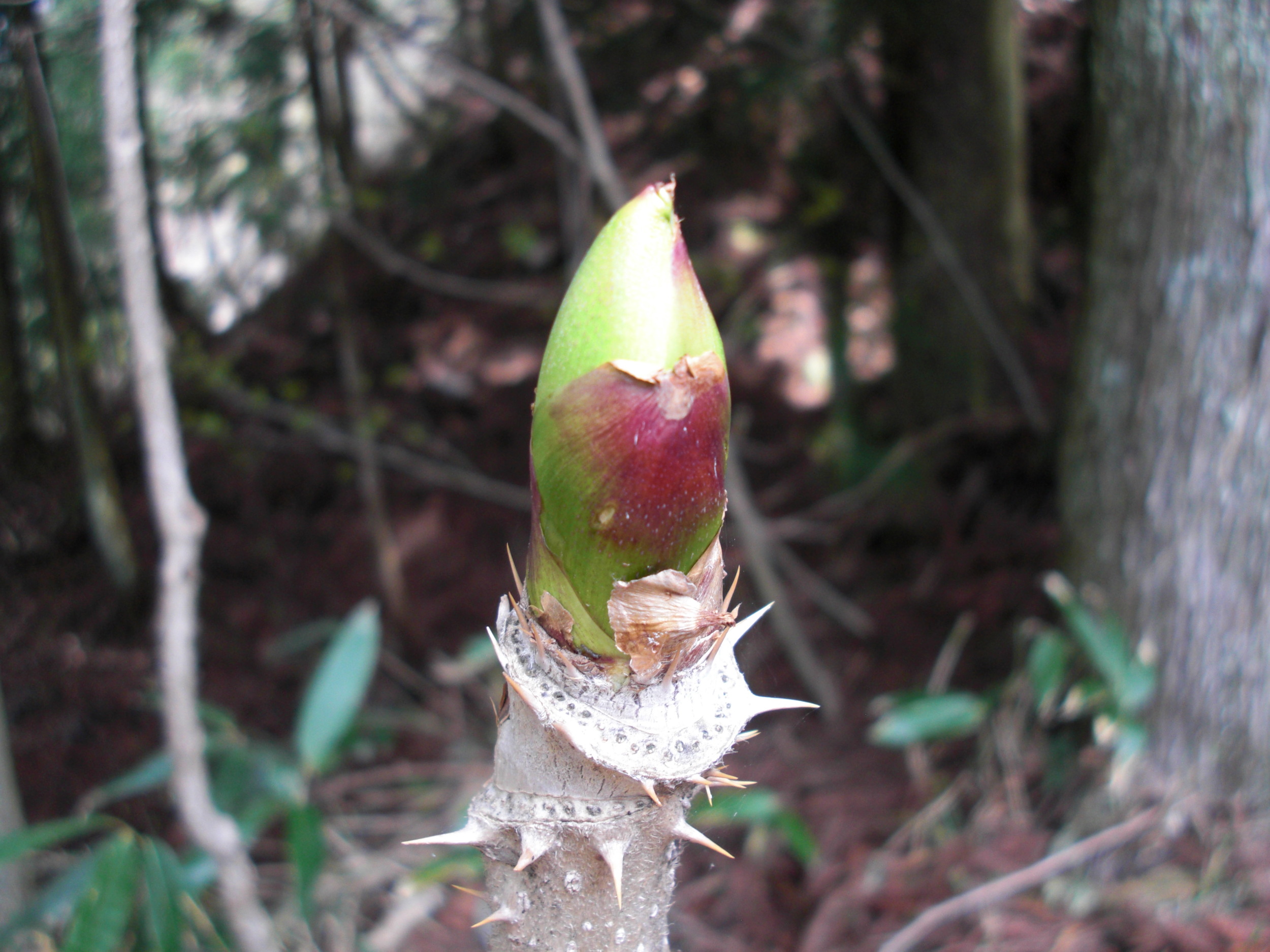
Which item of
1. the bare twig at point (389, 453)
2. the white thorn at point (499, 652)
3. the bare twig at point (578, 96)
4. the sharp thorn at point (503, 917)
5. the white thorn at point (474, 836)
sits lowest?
the bare twig at point (389, 453)

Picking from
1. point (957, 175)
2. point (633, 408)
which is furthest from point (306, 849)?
point (957, 175)

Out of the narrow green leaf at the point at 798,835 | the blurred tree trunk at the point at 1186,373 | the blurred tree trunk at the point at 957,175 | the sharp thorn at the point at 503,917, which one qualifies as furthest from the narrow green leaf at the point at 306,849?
the blurred tree trunk at the point at 957,175

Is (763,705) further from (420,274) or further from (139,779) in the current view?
(420,274)

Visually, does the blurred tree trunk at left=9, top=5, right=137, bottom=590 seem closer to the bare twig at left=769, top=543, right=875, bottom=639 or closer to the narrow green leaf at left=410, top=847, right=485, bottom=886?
the narrow green leaf at left=410, top=847, right=485, bottom=886

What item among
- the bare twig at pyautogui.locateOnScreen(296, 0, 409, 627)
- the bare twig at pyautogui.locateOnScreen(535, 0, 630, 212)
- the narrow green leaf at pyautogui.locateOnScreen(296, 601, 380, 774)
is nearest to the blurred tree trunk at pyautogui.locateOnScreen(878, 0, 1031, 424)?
the bare twig at pyautogui.locateOnScreen(535, 0, 630, 212)

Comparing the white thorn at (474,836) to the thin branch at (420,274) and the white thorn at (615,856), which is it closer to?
the white thorn at (615,856)
